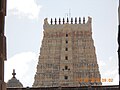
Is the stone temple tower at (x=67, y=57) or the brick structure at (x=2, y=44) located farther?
the stone temple tower at (x=67, y=57)

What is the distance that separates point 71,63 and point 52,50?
4122mm

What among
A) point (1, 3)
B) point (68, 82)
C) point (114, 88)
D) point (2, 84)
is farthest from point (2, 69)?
point (68, 82)

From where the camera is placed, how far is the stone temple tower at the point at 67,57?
5891cm

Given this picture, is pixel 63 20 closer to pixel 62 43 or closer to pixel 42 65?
pixel 62 43

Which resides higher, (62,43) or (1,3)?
(62,43)

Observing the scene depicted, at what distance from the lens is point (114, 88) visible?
78.4ft

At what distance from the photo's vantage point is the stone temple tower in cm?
5891

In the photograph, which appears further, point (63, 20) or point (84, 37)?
point (63, 20)

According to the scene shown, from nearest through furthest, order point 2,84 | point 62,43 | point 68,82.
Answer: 1. point 2,84
2. point 68,82
3. point 62,43

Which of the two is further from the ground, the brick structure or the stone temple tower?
the stone temple tower

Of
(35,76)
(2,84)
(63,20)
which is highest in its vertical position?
(63,20)

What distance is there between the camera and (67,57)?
204 ft

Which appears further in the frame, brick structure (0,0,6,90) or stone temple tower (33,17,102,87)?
stone temple tower (33,17,102,87)

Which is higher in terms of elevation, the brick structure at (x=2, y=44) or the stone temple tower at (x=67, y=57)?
the stone temple tower at (x=67, y=57)
